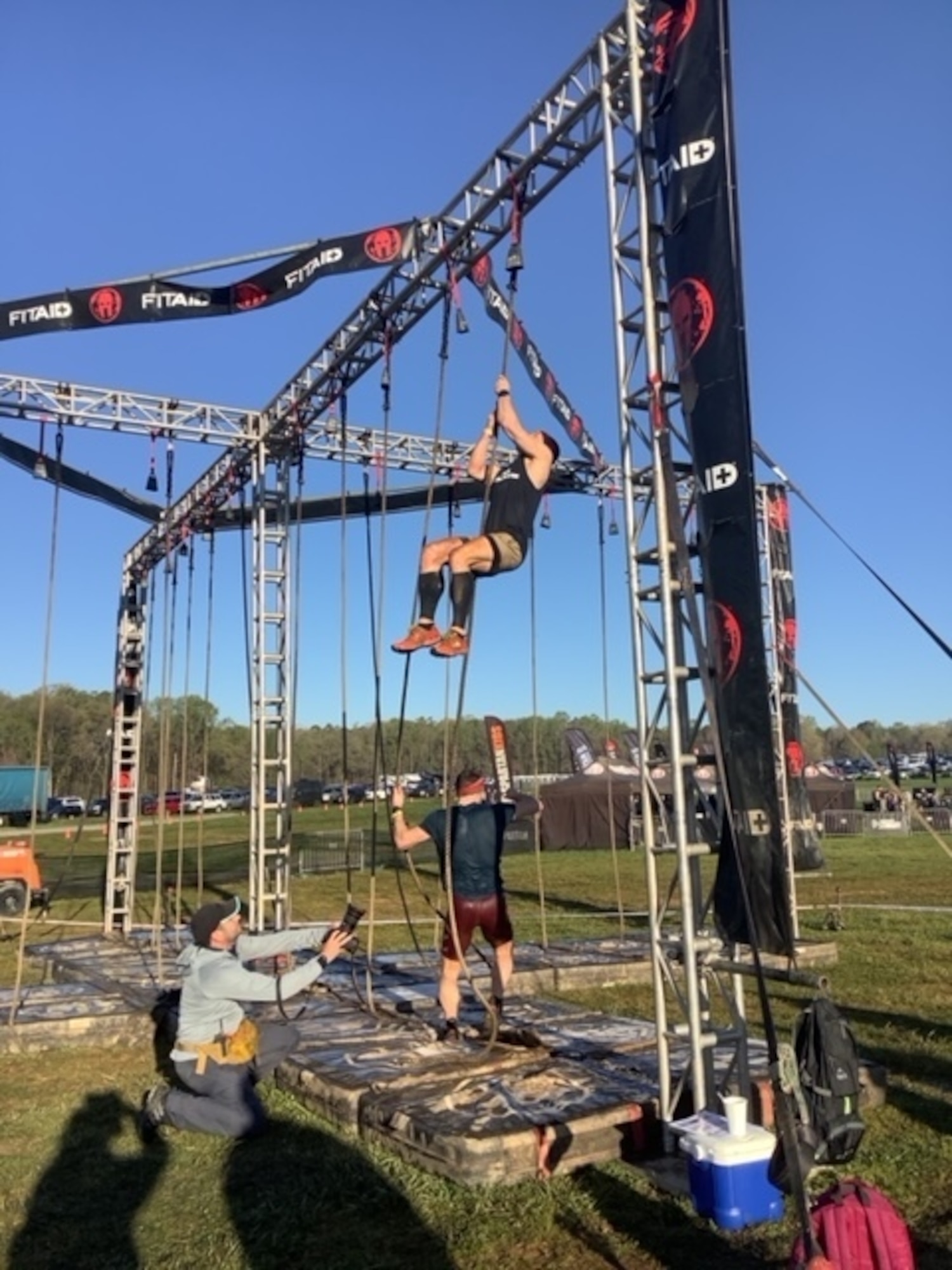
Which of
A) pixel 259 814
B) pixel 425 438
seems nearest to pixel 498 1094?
pixel 259 814

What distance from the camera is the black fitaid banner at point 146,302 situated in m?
9.52

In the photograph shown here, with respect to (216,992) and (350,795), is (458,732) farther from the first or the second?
(350,795)

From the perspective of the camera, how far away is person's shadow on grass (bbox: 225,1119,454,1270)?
373 cm

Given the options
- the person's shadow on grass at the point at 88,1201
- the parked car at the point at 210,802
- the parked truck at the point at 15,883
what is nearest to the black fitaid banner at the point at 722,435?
the person's shadow on grass at the point at 88,1201

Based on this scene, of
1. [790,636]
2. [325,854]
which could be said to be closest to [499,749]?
[790,636]

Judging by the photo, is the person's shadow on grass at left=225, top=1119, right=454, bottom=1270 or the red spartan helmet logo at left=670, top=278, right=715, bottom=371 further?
the red spartan helmet logo at left=670, top=278, right=715, bottom=371

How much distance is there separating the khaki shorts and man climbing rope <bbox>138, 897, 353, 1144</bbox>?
2352mm

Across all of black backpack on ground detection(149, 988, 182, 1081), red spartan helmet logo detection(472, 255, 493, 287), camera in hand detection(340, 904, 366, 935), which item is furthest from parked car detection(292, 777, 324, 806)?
camera in hand detection(340, 904, 366, 935)

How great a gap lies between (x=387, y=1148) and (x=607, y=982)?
4.45 meters

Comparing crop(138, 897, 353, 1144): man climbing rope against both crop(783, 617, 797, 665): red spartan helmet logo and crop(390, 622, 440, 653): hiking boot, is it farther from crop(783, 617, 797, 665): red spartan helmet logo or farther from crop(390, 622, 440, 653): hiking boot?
crop(783, 617, 797, 665): red spartan helmet logo

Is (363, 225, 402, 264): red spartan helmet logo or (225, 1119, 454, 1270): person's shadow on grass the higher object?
(363, 225, 402, 264): red spartan helmet logo

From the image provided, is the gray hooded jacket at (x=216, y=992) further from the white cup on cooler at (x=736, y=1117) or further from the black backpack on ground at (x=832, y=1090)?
the black backpack on ground at (x=832, y=1090)

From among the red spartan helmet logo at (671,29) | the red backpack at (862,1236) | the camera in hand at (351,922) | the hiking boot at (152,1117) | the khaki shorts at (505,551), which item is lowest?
the hiking boot at (152,1117)

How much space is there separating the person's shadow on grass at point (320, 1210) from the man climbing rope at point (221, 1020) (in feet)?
0.73
